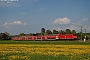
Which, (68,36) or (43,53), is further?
(68,36)

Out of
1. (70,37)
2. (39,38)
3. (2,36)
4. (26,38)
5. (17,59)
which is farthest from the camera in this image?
(2,36)

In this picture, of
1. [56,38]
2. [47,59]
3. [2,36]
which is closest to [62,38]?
[56,38]

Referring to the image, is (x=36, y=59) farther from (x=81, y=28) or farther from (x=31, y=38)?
(x=31, y=38)

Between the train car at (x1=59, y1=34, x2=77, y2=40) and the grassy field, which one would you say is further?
the train car at (x1=59, y1=34, x2=77, y2=40)

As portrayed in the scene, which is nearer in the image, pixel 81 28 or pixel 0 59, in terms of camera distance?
pixel 0 59

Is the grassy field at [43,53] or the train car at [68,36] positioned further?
the train car at [68,36]

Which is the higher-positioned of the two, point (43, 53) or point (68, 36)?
point (68, 36)

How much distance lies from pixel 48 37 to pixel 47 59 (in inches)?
3344

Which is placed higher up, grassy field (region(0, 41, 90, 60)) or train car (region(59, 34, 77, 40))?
train car (region(59, 34, 77, 40))

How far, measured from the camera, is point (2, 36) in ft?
489

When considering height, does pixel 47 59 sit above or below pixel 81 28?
below

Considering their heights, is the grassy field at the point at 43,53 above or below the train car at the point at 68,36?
below

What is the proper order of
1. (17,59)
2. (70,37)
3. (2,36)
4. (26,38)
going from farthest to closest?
(2,36)
(26,38)
(70,37)
(17,59)

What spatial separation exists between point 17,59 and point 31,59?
3.55 feet
